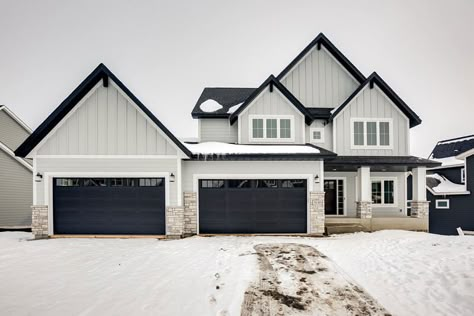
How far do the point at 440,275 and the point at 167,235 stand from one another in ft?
27.4

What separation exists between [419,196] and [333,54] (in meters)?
8.70

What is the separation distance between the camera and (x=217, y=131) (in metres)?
12.2

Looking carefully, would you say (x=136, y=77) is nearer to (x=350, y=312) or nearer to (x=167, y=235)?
(x=167, y=235)

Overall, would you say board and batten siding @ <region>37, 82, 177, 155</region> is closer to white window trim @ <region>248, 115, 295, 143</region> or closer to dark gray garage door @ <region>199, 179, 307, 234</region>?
dark gray garage door @ <region>199, 179, 307, 234</region>

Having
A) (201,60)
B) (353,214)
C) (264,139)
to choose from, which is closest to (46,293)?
(264,139)

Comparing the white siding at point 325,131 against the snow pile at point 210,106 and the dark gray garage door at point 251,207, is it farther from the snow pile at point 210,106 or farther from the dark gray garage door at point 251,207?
the snow pile at point 210,106

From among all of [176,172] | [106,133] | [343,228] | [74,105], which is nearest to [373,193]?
[343,228]

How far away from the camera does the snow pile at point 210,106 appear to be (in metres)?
12.3

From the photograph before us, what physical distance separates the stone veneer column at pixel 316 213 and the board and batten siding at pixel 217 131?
5089 millimetres

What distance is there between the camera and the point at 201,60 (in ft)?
136

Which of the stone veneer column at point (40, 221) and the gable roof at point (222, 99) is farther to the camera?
the gable roof at point (222, 99)

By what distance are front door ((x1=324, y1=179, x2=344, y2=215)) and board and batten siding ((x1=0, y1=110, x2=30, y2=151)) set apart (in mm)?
20248

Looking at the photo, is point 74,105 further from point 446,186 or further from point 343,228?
point 446,186

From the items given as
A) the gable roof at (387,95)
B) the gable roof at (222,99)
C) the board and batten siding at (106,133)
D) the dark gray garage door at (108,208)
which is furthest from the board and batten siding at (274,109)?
the dark gray garage door at (108,208)
